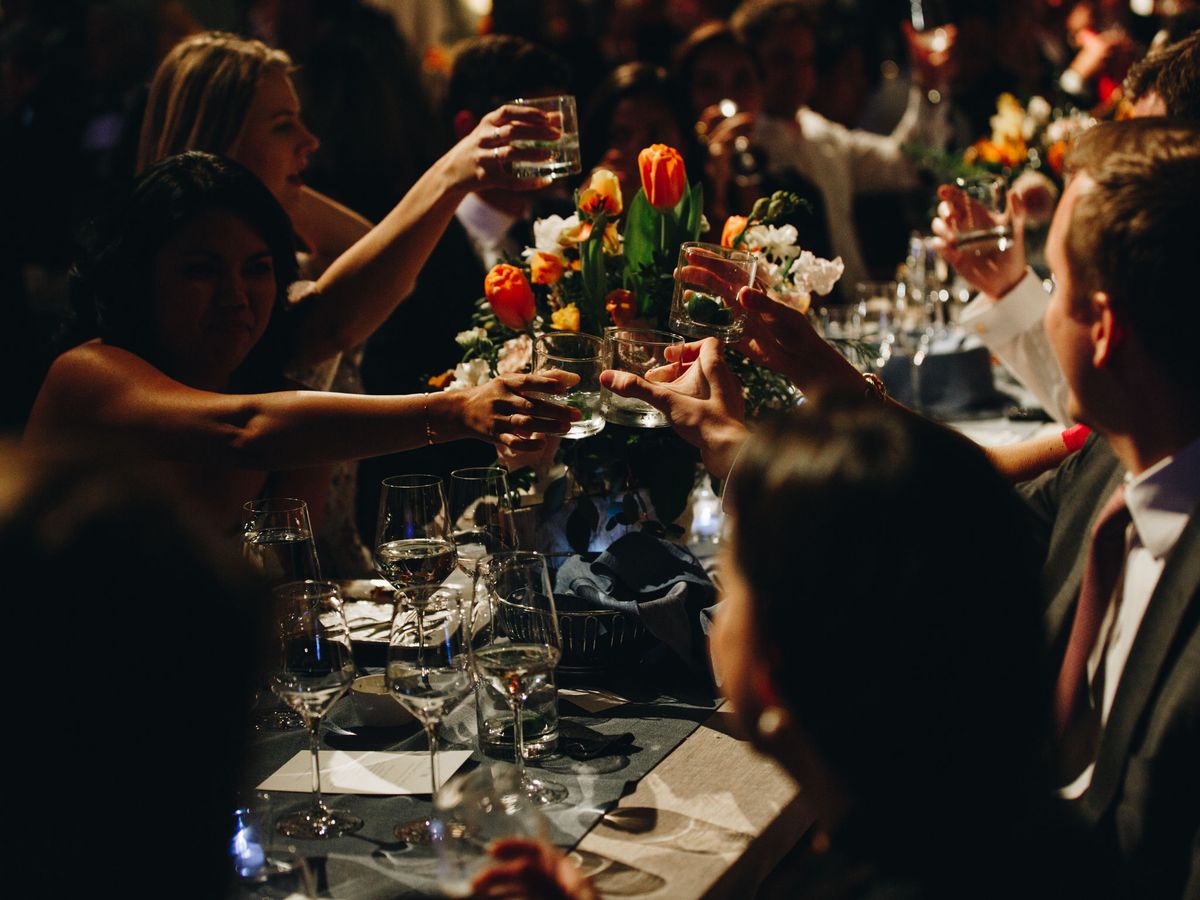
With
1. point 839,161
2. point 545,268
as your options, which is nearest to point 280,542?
point 545,268

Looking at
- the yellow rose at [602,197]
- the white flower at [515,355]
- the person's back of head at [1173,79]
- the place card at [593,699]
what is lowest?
the place card at [593,699]

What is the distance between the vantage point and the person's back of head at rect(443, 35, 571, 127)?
12.0ft

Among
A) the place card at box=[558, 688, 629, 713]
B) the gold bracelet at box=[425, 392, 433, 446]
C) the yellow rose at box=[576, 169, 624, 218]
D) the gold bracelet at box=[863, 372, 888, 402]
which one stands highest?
the yellow rose at box=[576, 169, 624, 218]

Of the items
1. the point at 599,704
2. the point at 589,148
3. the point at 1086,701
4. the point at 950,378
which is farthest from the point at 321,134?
the point at 1086,701

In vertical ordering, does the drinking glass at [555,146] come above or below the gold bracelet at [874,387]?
above

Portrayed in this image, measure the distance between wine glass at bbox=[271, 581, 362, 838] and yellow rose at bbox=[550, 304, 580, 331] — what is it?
0.78 meters

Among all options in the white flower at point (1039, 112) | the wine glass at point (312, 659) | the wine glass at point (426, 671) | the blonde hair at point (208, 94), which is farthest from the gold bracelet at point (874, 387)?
the white flower at point (1039, 112)

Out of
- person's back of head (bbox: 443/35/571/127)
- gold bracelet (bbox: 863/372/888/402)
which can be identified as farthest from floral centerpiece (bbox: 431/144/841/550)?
person's back of head (bbox: 443/35/571/127)

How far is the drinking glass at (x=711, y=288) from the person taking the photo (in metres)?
1.96

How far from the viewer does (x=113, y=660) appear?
80 centimetres

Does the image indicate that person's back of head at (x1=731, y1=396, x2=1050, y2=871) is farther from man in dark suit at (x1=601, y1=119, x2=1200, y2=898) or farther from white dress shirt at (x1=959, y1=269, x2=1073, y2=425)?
white dress shirt at (x1=959, y1=269, x2=1073, y2=425)

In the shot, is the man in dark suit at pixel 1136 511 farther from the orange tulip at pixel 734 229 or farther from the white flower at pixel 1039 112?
the white flower at pixel 1039 112

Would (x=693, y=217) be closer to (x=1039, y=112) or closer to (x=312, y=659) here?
Result: (x=312, y=659)

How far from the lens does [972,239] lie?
2836 millimetres
